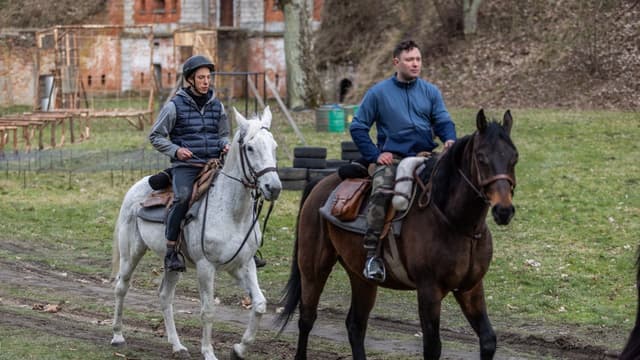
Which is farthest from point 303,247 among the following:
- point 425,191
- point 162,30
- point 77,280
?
point 162,30

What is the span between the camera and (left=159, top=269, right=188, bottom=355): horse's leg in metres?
10.5

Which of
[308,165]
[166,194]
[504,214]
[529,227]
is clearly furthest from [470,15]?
[504,214]

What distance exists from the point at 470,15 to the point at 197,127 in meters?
28.7

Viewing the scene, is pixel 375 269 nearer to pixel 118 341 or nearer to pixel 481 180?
pixel 481 180

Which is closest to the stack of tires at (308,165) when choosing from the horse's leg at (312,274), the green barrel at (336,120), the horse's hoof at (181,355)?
the green barrel at (336,120)

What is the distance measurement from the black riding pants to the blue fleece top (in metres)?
1.71

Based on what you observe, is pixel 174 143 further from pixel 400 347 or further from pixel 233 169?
pixel 400 347

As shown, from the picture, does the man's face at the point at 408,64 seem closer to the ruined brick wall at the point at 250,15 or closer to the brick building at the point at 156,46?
the brick building at the point at 156,46

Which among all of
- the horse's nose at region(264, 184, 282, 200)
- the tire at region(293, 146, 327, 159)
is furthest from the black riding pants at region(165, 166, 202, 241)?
the tire at region(293, 146, 327, 159)

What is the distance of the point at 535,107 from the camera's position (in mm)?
31281

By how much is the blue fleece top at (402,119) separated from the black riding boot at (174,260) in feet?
6.57

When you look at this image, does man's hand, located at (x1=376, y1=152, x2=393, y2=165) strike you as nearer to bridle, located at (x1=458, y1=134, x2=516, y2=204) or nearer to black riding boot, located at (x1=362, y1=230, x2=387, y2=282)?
black riding boot, located at (x1=362, y1=230, x2=387, y2=282)

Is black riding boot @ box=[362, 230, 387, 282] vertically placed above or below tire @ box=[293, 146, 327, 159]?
above

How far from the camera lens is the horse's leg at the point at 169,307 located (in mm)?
10453
